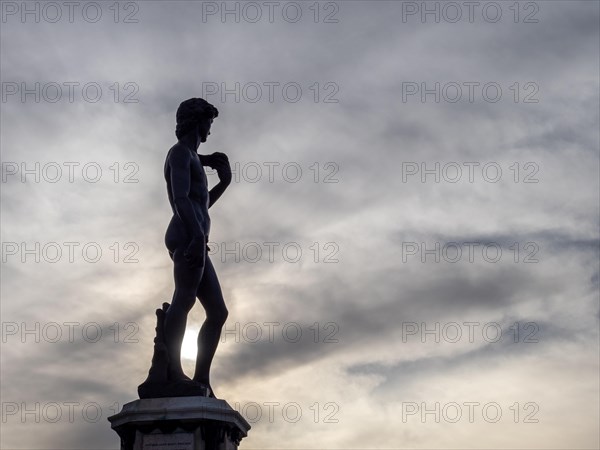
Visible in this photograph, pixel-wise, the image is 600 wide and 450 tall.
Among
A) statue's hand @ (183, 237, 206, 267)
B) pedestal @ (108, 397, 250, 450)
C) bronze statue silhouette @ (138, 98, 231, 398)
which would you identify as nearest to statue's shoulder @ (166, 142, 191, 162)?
bronze statue silhouette @ (138, 98, 231, 398)

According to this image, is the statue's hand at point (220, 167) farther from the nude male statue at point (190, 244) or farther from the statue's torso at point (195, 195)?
the statue's torso at point (195, 195)

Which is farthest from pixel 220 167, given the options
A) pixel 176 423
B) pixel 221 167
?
pixel 176 423

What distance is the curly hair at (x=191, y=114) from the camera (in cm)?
1875

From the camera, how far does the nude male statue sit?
58.6 feet

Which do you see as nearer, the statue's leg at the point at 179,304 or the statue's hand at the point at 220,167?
the statue's leg at the point at 179,304

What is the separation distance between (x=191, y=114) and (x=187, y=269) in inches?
105

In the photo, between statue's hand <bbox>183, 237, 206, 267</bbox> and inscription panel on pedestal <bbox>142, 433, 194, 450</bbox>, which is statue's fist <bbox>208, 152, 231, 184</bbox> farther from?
inscription panel on pedestal <bbox>142, 433, 194, 450</bbox>

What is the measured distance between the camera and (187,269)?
17938 millimetres

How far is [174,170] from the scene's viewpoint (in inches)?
718

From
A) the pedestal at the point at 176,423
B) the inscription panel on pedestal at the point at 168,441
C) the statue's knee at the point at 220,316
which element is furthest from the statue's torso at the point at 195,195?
the inscription panel on pedestal at the point at 168,441

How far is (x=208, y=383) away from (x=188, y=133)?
4.15m

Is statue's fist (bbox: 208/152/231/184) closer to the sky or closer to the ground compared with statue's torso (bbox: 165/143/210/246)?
closer to the sky

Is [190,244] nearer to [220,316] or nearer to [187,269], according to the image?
[187,269]

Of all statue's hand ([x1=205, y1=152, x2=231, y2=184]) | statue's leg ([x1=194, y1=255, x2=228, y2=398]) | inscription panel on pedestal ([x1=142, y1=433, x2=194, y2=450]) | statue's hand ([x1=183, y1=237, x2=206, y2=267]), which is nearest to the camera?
inscription panel on pedestal ([x1=142, y1=433, x2=194, y2=450])
